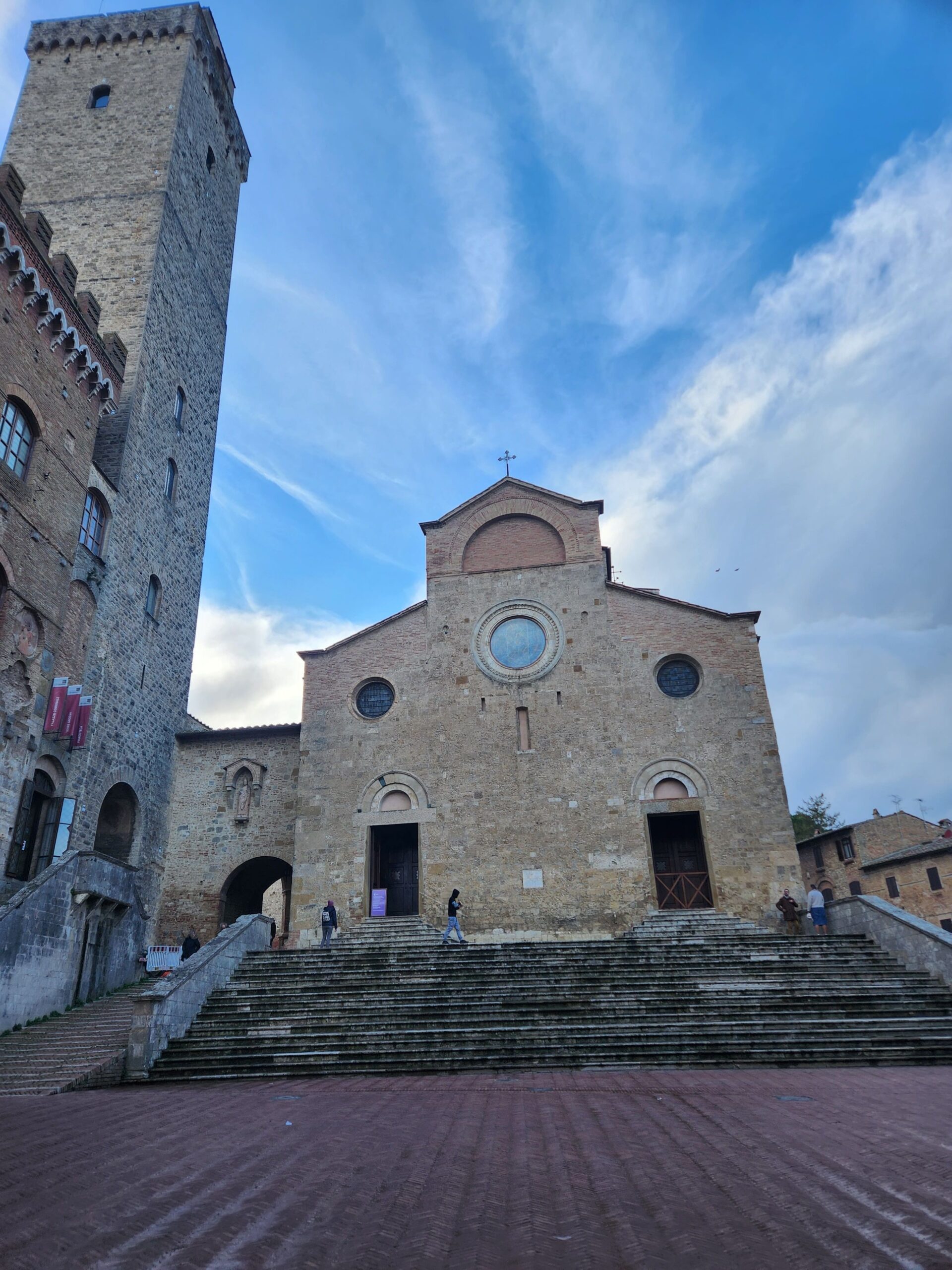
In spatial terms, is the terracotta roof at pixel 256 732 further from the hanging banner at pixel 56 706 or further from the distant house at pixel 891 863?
the distant house at pixel 891 863

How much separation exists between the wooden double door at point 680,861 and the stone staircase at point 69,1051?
11551 millimetres

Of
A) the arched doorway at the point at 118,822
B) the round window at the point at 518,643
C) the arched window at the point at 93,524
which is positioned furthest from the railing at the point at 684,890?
the arched window at the point at 93,524

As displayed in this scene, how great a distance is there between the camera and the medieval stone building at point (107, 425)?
52.3ft

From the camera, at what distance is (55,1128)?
7.62 metres

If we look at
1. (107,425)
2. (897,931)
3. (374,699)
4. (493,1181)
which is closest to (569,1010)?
(897,931)

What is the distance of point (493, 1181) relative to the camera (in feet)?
17.6

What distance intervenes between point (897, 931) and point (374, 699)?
42.7 feet

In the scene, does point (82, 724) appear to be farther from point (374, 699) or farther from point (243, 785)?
point (374, 699)

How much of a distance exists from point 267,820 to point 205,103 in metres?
23.6

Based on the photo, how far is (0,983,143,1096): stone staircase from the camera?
10.7m

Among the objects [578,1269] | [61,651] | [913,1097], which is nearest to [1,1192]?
[578,1269]

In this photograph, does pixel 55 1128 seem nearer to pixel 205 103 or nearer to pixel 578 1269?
pixel 578 1269

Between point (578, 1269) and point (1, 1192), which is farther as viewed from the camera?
point (1, 1192)

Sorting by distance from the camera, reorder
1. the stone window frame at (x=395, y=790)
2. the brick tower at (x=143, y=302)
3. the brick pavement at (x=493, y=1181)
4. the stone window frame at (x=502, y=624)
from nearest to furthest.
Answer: the brick pavement at (x=493, y=1181)
the brick tower at (x=143, y=302)
the stone window frame at (x=395, y=790)
the stone window frame at (x=502, y=624)
